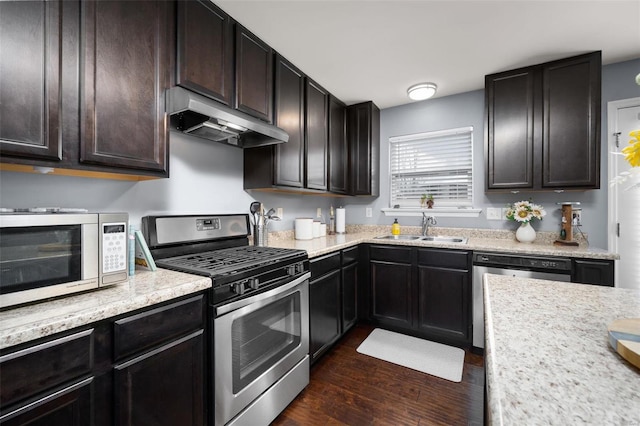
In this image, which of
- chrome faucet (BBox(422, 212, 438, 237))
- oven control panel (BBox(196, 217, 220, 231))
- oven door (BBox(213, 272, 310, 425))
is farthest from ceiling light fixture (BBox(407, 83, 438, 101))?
oven control panel (BBox(196, 217, 220, 231))

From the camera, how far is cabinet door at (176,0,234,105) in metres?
1.49

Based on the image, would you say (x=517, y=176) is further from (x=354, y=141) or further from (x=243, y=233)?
(x=243, y=233)

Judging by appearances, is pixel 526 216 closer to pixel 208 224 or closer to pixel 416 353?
pixel 416 353

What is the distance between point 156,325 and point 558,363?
1244mm

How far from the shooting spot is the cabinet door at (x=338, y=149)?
2.92 m

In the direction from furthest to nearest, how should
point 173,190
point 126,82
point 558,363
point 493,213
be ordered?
1. point 493,213
2. point 173,190
3. point 126,82
4. point 558,363

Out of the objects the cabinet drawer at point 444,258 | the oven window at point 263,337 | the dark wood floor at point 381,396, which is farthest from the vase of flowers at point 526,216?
the oven window at point 263,337

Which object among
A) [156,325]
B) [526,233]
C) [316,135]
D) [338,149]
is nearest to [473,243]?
[526,233]

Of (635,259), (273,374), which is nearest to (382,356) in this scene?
(273,374)

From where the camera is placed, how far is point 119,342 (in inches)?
37.6

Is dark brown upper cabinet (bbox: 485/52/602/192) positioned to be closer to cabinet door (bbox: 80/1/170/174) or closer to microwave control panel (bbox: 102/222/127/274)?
cabinet door (bbox: 80/1/170/174)

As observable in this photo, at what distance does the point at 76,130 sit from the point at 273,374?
1.54 metres

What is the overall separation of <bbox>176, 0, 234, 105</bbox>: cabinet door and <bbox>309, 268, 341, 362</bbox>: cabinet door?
144 cm

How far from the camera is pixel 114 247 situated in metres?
1.09
